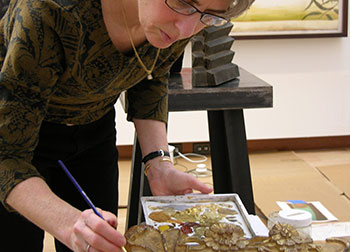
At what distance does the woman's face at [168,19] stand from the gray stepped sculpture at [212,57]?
119cm

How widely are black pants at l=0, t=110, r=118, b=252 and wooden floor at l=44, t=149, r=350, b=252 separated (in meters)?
1.39

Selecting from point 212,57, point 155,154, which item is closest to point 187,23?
point 155,154

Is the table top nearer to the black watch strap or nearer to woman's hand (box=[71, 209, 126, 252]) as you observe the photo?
the black watch strap

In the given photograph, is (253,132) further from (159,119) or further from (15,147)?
(15,147)

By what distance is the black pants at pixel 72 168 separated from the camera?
133 cm

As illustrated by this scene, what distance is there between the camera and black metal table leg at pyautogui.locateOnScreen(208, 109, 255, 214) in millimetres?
2074

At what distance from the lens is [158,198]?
133cm

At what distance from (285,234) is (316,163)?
9.92ft

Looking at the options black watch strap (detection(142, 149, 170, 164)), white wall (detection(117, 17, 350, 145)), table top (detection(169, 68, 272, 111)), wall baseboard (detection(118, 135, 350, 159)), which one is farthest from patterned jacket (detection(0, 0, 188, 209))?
wall baseboard (detection(118, 135, 350, 159))

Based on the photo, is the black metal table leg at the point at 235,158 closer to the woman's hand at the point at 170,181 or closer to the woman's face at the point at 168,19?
the woman's hand at the point at 170,181

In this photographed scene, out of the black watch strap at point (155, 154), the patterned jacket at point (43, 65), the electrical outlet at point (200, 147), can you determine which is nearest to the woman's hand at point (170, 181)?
the black watch strap at point (155, 154)

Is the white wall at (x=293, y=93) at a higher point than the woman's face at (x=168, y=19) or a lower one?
lower

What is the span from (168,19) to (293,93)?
3.40 meters

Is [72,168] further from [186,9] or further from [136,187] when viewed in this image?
[136,187]
